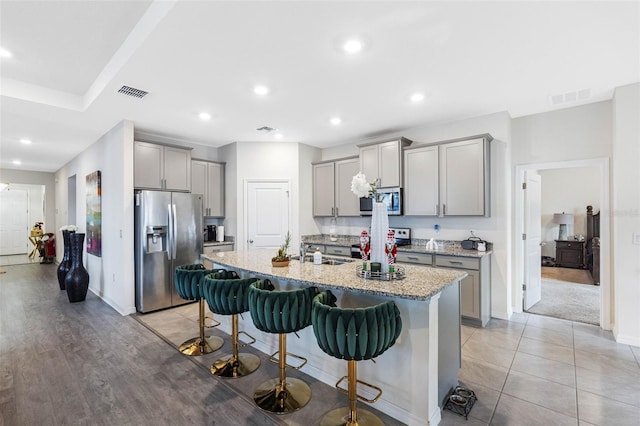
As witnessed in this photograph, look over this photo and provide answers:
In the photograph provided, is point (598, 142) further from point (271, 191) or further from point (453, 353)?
point (271, 191)

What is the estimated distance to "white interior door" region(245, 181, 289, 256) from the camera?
17.3 ft

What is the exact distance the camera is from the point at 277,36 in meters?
2.17

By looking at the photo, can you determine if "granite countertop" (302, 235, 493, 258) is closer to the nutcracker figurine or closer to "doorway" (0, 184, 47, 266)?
the nutcracker figurine

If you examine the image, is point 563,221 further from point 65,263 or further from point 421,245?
point 65,263

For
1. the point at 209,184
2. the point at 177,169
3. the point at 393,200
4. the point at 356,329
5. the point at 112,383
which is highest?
the point at 177,169

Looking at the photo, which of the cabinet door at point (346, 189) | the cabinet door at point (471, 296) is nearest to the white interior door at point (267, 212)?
the cabinet door at point (346, 189)

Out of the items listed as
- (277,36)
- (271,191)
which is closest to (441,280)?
(277,36)

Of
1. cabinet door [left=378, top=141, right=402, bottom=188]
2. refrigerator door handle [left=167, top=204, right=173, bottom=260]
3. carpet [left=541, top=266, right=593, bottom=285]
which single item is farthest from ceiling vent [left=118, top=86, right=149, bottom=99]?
carpet [left=541, top=266, right=593, bottom=285]

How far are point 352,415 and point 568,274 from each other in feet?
22.9

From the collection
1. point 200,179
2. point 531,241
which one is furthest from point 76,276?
point 531,241

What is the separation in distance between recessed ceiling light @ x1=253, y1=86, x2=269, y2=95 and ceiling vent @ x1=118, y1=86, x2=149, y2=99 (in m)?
1.19

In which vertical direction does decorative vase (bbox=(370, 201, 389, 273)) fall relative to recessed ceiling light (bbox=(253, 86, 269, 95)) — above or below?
below

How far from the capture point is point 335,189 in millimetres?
5254

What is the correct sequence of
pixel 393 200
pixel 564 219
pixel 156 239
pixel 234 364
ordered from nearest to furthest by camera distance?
pixel 234 364, pixel 156 239, pixel 393 200, pixel 564 219
